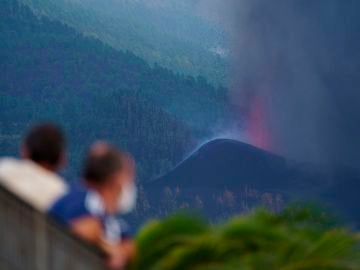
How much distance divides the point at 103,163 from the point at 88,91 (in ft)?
89.2

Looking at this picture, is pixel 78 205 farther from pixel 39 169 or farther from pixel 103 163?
pixel 39 169

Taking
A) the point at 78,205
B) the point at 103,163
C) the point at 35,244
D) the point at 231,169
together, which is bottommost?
the point at 231,169

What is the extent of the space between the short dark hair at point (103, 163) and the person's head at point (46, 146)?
7.3 inches

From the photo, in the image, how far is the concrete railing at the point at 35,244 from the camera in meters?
3.33

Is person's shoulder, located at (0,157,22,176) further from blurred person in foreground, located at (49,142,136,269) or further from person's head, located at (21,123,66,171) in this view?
blurred person in foreground, located at (49,142,136,269)

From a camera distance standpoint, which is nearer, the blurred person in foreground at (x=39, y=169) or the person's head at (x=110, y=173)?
the person's head at (x=110, y=173)

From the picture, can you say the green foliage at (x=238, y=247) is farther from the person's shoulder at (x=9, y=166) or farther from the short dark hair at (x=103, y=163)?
the person's shoulder at (x=9, y=166)

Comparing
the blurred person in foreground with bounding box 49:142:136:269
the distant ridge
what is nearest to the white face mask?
the blurred person in foreground with bounding box 49:142:136:269

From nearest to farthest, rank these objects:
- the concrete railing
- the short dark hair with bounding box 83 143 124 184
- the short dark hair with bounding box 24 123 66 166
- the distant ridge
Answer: the concrete railing, the short dark hair with bounding box 83 143 124 184, the short dark hair with bounding box 24 123 66 166, the distant ridge

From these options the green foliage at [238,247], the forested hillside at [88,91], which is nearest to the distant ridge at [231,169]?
the forested hillside at [88,91]

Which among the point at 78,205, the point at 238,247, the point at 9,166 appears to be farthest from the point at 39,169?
the point at 238,247

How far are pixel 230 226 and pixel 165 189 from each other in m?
25.9

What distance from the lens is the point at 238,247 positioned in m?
3.76

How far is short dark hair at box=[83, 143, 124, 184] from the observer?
3.43m
